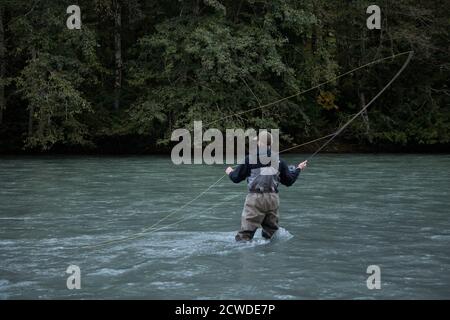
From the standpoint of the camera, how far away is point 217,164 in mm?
24453

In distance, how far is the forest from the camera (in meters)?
28.4

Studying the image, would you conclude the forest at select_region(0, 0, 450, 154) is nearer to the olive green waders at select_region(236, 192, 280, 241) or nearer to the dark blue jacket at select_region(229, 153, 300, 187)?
the dark blue jacket at select_region(229, 153, 300, 187)

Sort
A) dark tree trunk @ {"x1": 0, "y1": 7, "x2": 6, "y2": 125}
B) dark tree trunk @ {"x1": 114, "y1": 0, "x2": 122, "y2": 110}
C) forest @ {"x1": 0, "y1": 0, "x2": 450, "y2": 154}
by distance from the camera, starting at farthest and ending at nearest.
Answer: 1. dark tree trunk @ {"x1": 114, "y1": 0, "x2": 122, "y2": 110}
2. dark tree trunk @ {"x1": 0, "y1": 7, "x2": 6, "y2": 125}
3. forest @ {"x1": 0, "y1": 0, "x2": 450, "y2": 154}

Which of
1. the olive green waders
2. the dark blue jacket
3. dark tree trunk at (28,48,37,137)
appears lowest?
the olive green waders

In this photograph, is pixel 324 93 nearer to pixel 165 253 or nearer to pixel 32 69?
pixel 32 69

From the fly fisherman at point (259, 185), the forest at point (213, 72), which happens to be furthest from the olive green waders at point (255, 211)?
the forest at point (213, 72)

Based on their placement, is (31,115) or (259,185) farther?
(31,115)

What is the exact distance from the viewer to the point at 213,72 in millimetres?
28875
